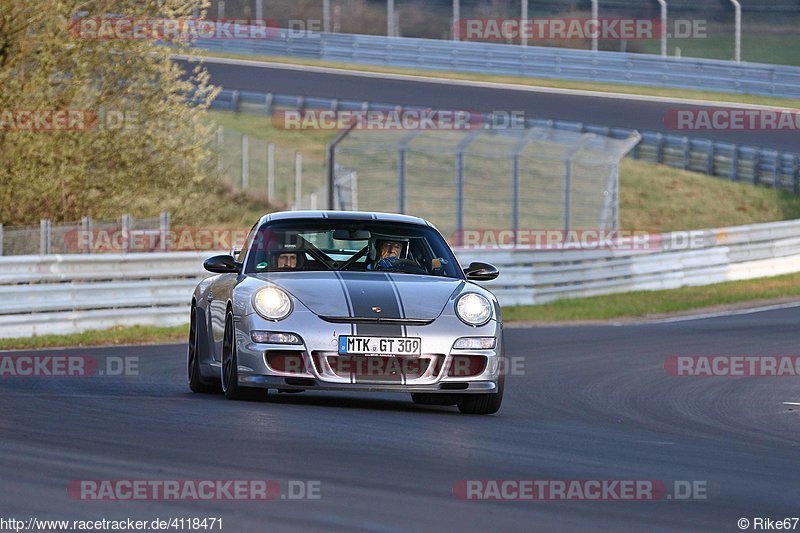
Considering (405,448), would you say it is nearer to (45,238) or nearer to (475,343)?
(475,343)

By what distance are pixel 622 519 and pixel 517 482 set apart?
0.93m

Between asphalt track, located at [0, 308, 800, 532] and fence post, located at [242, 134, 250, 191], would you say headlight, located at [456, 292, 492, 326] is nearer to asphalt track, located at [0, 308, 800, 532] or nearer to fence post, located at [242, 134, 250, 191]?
asphalt track, located at [0, 308, 800, 532]

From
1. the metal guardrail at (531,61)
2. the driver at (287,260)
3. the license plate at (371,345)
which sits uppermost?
the metal guardrail at (531,61)

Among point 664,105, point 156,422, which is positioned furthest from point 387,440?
point 664,105

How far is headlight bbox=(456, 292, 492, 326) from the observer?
9.90m

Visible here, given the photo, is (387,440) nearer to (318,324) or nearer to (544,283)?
(318,324)

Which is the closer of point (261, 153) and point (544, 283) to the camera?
point (544, 283)

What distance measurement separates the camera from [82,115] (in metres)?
22.9

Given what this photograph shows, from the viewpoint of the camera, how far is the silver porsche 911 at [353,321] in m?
9.60

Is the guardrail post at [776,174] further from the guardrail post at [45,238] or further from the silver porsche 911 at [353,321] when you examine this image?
the silver porsche 911 at [353,321]

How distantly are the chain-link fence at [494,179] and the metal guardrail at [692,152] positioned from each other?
0.94 metres

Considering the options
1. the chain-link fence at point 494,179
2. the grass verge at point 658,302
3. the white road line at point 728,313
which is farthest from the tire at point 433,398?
the chain-link fence at point 494,179

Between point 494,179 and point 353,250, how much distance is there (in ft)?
89.8

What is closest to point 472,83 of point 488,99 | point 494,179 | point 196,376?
point 488,99
